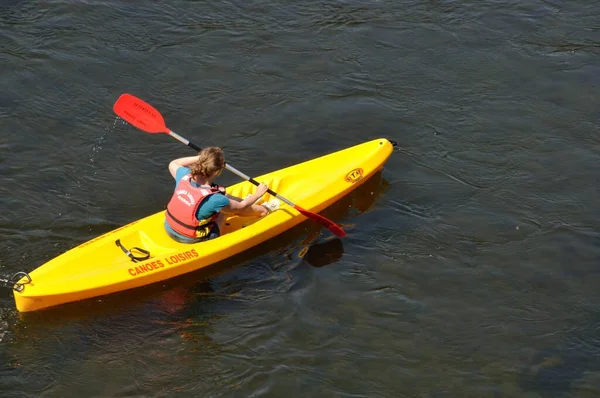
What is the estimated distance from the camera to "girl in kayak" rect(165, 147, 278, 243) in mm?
6605

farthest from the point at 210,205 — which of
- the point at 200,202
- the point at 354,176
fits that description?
the point at 354,176

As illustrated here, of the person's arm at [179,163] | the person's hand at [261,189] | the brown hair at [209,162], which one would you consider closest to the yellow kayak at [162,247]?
the person's hand at [261,189]

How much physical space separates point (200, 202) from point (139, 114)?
1555 millimetres

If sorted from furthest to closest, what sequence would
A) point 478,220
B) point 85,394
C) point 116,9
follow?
point 116,9
point 478,220
point 85,394

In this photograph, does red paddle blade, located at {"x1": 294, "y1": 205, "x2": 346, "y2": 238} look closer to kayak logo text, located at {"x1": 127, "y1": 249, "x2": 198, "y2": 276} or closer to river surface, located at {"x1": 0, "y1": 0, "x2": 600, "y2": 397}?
river surface, located at {"x1": 0, "y1": 0, "x2": 600, "y2": 397}

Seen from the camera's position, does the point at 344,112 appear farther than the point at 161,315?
Yes

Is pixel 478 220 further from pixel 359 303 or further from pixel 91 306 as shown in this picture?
pixel 91 306

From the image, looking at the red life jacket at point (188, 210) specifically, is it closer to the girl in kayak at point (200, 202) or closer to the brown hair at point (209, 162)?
the girl in kayak at point (200, 202)

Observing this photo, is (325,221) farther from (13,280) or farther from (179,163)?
(13,280)

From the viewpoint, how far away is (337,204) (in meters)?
8.05

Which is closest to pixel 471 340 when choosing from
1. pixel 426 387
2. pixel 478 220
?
pixel 426 387

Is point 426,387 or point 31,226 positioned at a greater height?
point 31,226

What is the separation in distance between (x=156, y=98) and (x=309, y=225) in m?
2.81

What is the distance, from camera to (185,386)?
6.02 m
